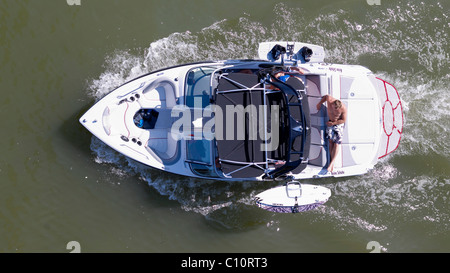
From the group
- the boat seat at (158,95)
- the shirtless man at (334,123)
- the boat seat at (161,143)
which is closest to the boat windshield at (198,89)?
the boat seat at (158,95)

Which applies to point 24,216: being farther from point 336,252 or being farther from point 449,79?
point 449,79

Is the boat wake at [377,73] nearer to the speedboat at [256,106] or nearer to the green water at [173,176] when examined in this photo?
the green water at [173,176]

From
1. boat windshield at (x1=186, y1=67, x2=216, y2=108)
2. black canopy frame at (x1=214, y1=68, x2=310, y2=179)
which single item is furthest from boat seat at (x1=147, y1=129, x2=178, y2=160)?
black canopy frame at (x1=214, y1=68, x2=310, y2=179)

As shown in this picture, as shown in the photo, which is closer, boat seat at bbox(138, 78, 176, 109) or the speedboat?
the speedboat

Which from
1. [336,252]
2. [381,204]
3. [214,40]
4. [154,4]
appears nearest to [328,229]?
[336,252]

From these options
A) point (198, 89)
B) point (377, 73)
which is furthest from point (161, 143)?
point (377, 73)

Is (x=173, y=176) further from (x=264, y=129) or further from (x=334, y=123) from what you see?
(x=334, y=123)

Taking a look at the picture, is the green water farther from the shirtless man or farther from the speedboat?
the shirtless man
